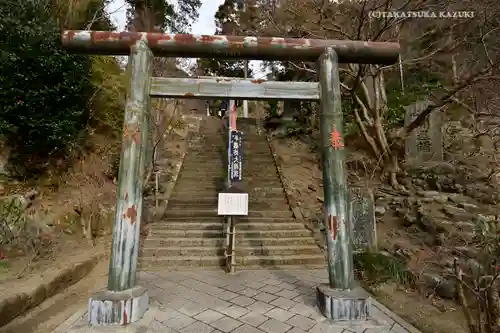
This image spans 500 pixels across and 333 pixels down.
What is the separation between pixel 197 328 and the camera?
3012 millimetres

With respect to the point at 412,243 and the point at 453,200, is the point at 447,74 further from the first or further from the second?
the point at 412,243

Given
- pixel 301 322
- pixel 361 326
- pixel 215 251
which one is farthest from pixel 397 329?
pixel 215 251

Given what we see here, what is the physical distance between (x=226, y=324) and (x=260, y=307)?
58 cm

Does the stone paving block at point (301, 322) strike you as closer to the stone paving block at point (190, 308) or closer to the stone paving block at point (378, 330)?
the stone paving block at point (378, 330)

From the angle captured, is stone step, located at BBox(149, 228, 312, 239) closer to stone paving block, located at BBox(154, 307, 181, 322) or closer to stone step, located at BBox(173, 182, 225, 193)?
stone step, located at BBox(173, 182, 225, 193)

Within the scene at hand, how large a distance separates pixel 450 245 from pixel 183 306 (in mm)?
4767

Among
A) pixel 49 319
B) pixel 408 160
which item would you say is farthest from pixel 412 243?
pixel 49 319

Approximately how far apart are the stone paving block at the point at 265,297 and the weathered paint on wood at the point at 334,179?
2.99ft

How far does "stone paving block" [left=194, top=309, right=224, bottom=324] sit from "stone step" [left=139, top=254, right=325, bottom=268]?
2.04 meters

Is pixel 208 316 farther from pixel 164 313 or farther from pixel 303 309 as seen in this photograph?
pixel 303 309

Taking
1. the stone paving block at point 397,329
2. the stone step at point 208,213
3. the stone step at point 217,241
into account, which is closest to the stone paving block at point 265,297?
the stone paving block at point 397,329

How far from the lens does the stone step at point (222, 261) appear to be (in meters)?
5.45

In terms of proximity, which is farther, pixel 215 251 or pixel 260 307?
pixel 215 251

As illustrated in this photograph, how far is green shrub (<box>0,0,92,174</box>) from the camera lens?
6.73 metres
